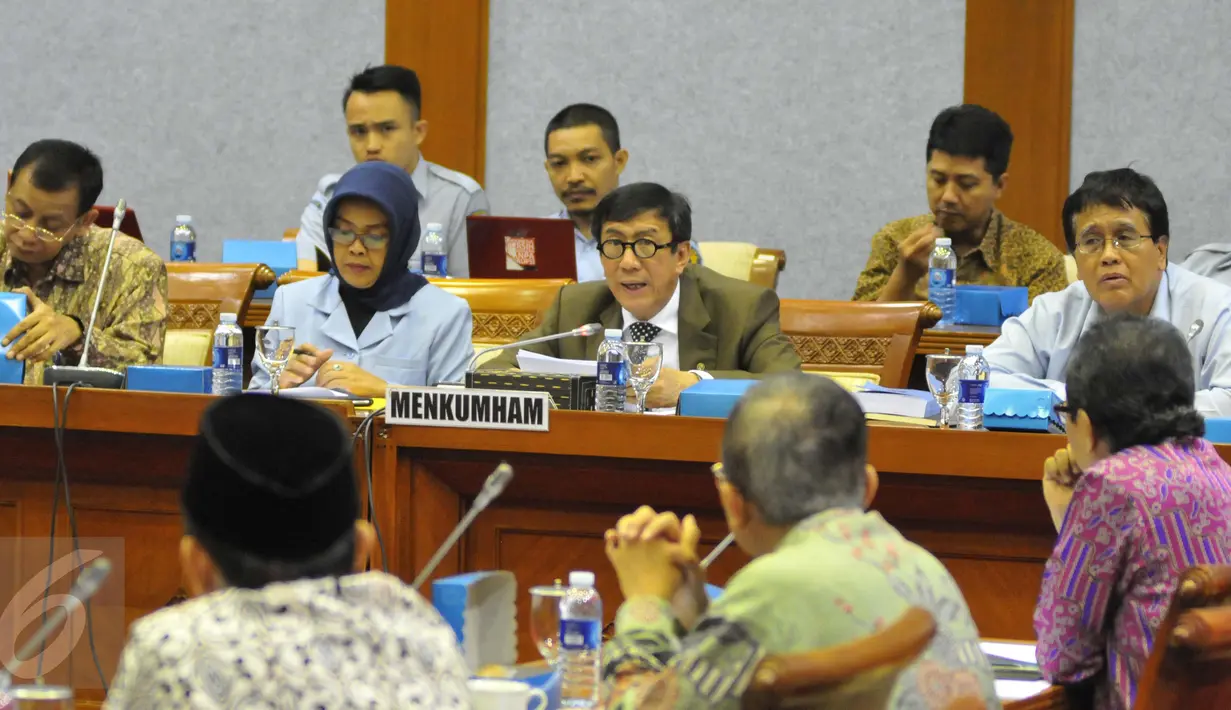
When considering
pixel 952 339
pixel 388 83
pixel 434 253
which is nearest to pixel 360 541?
pixel 952 339

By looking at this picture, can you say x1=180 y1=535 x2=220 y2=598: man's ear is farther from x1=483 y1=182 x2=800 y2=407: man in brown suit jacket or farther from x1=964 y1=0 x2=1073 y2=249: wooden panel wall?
x1=964 y1=0 x2=1073 y2=249: wooden panel wall

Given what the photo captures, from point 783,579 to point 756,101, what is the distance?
503 cm

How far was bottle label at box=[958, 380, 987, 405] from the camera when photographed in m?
2.63

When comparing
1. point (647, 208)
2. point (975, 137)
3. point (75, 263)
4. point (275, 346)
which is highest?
point (975, 137)

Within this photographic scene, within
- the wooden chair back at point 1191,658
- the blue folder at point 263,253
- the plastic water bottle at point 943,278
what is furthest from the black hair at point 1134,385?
the blue folder at point 263,253

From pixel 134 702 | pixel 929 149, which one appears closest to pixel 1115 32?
pixel 929 149

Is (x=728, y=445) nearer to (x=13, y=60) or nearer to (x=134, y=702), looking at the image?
(x=134, y=702)

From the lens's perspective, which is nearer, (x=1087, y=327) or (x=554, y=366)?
(x=554, y=366)

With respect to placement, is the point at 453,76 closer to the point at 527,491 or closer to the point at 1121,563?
the point at 527,491

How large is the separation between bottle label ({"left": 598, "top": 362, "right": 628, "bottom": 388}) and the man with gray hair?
49.7 inches

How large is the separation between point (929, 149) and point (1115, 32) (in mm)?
1617

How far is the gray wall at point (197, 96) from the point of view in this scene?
656 cm

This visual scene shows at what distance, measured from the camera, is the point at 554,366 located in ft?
9.70

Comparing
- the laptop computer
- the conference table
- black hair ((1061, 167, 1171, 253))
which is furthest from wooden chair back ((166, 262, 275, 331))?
black hair ((1061, 167, 1171, 253))
